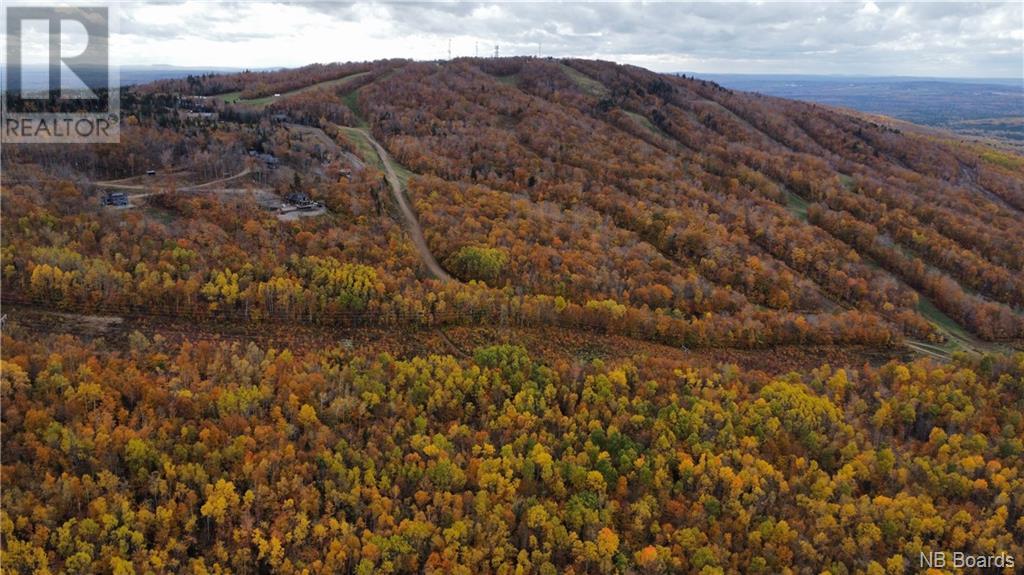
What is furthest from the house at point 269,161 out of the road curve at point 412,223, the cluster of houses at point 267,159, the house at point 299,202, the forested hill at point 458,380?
the road curve at point 412,223

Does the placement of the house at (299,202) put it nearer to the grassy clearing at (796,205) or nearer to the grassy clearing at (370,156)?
the grassy clearing at (370,156)

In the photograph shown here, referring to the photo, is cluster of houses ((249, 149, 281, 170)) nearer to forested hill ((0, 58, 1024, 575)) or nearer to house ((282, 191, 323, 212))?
forested hill ((0, 58, 1024, 575))

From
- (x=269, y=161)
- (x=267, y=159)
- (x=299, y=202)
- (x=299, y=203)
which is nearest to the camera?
(x=299, y=203)

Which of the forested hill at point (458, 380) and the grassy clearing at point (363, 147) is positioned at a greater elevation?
the grassy clearing at point (363, 147)

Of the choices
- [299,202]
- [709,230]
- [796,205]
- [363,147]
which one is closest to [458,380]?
[299,202]

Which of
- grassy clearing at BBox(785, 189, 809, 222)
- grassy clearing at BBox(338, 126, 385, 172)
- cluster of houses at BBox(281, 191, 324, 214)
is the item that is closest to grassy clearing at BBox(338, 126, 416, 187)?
grassy clearing at BBox(338, 126, 385, 172)

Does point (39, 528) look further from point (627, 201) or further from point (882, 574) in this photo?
point (627, 201)

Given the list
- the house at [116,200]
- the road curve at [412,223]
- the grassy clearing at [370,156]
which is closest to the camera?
the house at [116,200]

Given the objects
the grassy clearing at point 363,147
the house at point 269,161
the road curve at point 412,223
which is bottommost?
the road curve at point 412,223

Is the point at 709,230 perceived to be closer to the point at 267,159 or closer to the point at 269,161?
the point at 269,161

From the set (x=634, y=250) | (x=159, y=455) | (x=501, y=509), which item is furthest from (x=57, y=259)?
(x=634, y=250)
